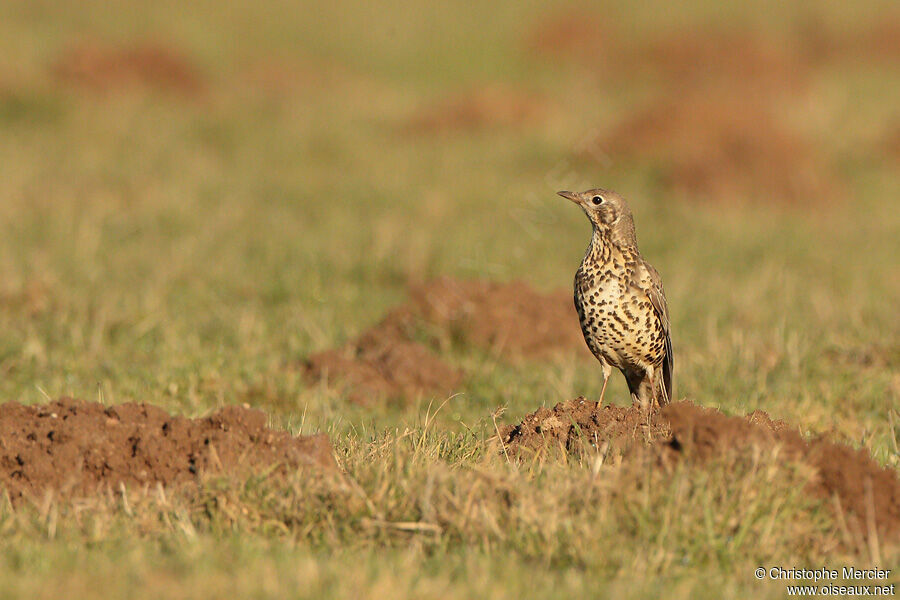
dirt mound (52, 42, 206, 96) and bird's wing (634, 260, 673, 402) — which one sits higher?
dirt mound (52, 42, 206, 96)

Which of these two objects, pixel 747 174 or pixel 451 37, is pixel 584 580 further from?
pixel 451 37

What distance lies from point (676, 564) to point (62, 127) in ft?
43.1

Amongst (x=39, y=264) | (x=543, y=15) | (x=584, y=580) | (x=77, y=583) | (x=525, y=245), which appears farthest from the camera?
(x=543, y=15)

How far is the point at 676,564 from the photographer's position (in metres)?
3.93

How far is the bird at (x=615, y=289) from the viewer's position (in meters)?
5.62

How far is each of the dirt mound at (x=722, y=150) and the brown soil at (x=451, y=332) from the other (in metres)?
5.87

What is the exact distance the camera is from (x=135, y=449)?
4.60m

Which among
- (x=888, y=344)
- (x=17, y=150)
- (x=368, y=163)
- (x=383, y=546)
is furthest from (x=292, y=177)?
(x=383, y=546)

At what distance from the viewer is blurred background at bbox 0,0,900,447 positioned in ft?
24.4

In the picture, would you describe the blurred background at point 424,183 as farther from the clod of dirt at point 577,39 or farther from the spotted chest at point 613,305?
the spotted chest at point 613,305

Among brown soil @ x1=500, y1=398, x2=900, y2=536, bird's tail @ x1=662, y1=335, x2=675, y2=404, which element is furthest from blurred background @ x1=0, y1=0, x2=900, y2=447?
brown soil @ x1=500, y1=398, x2=900, y2=536

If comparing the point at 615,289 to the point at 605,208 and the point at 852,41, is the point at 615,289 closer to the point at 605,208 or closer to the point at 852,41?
the point at 605,208

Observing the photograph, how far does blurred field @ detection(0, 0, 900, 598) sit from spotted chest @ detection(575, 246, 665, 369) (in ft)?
2.25

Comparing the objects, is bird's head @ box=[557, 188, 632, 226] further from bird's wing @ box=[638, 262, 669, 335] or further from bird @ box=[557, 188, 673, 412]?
bird's wing @ box=[638, 262, 669, 335]
